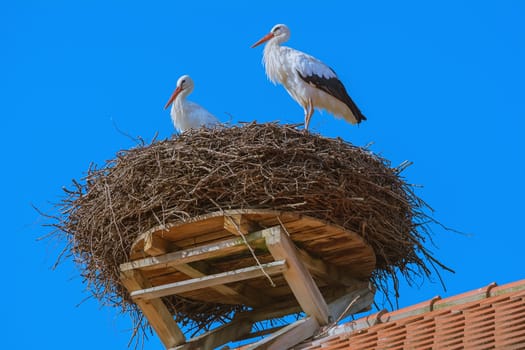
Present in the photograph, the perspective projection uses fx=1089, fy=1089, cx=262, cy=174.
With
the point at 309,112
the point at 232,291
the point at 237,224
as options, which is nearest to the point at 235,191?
the point at 237,224

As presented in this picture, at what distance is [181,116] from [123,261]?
3.18 metres

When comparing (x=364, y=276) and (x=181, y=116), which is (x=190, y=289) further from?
(x=181, y=116)

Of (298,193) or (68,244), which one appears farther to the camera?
(68,244)

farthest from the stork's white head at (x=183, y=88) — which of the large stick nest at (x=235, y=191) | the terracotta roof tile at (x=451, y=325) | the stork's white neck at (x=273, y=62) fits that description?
the terracotta roof tile at (x=451, y=325)

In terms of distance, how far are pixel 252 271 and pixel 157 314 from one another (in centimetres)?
90

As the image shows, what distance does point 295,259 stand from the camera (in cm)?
738

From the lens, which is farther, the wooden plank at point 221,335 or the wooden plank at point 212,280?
the wooden plank at point 221,335

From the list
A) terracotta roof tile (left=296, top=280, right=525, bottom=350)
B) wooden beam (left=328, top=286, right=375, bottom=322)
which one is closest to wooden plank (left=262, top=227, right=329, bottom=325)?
wooden beam (left=328, top=286, right=375, bottom=322)

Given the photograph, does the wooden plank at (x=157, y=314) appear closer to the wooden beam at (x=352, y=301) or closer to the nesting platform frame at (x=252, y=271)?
the nesting platform frame at (x=252, y=271)

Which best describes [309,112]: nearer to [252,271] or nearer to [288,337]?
[252,271]

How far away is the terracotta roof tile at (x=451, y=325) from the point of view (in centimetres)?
547

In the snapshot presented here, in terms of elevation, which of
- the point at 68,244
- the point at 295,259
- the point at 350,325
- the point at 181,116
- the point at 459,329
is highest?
the point at 181,116

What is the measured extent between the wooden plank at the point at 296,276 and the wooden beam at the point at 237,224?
0.44 feet

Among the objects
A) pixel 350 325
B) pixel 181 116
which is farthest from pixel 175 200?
pixel 181 116
